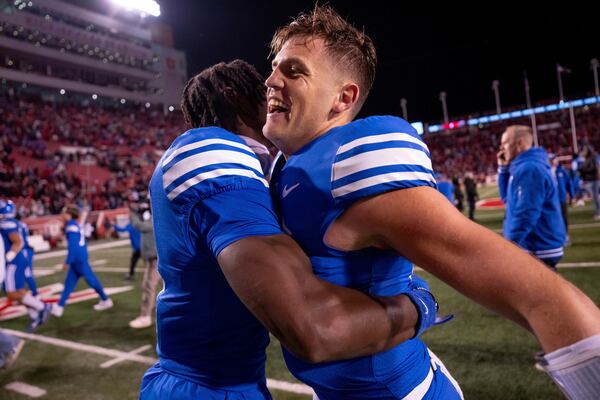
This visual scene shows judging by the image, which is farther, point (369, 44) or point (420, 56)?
point (420, 56)

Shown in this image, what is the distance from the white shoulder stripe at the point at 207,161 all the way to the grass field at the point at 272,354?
3.07 metres

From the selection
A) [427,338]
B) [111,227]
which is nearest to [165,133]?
[111,227]

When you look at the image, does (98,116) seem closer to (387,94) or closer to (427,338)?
(387,94)

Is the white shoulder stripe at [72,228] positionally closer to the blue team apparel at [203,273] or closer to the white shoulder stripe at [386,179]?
the blue team apparel at [203,273]

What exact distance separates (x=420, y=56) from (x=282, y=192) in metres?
49.3

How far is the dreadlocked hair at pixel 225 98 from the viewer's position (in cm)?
176

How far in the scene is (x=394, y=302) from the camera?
1.16 m

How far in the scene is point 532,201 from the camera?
162 inches

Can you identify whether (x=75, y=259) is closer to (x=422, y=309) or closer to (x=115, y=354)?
(x=115, y=354)

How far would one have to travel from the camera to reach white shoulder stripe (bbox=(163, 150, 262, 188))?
119 centimetres

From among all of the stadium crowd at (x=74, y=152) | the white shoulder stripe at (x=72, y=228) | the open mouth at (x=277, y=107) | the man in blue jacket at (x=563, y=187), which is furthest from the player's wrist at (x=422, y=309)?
the stadium crowd at (x=74, y=152)

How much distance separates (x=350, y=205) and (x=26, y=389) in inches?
189

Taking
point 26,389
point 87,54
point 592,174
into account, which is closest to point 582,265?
point 592,174

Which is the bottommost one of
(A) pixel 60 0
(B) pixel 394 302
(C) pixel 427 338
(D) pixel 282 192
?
(C) pixel 427 338
